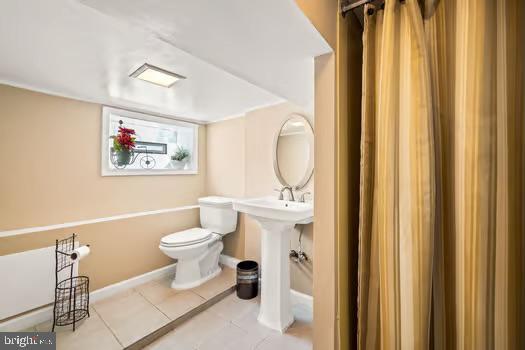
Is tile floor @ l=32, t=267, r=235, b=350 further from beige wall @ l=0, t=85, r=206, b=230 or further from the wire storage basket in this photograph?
beige wall @ l=0, t=85, r=206, b=230

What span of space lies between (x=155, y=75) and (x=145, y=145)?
1.29 metres

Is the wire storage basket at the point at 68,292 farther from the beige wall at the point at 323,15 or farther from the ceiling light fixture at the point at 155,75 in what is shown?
the beige wall at the point at 323,15

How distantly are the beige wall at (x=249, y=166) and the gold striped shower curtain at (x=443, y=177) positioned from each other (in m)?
1.28

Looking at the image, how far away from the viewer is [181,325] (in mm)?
1891

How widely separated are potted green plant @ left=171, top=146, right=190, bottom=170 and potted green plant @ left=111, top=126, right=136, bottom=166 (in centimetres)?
63

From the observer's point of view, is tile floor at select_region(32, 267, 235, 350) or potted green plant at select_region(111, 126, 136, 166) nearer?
tile floor at select_region(32, 267, 235, 350)

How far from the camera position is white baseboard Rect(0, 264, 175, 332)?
1777mm

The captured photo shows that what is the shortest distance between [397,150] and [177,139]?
289 cm

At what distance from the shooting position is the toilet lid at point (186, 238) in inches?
90.8

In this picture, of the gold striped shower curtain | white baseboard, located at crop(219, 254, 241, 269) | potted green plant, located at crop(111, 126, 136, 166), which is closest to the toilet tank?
white baseboard, located at crop(219, 254, 241, 269)

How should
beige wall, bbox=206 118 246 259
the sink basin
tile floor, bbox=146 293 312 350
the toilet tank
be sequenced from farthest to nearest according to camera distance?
beige wall, bbox=206 118 246 259 → the toilet tank → tile floor, bbox=146 293 312 350 → the sink basin

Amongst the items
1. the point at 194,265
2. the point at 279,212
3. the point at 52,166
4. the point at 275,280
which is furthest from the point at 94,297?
the point at 279,212

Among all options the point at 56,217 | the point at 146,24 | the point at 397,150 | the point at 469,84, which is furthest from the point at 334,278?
the point at 56,217

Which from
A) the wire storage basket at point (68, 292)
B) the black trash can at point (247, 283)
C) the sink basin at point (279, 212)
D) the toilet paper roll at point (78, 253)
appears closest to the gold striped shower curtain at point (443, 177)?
the sink basin at point (279, 212)
